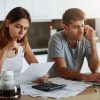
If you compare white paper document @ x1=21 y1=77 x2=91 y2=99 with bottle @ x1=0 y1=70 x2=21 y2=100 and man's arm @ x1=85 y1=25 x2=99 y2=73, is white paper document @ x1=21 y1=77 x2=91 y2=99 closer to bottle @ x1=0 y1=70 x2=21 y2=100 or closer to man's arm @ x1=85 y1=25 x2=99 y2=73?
bottle @ x1=0 y1=70 x2=21 y2=100

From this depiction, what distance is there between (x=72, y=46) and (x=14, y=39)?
528 millimetres

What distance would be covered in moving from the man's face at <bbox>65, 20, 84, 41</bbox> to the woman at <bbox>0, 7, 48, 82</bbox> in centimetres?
35

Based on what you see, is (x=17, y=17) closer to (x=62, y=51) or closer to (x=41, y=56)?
(x=62, y=51)

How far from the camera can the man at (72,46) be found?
7.38 feet

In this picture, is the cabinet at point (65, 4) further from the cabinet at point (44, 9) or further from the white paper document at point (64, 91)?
the white paper document at point (64, 91)

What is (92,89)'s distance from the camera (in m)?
1.79

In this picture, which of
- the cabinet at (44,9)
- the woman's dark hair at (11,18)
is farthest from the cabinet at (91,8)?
the woman's dark hair at (11,18)

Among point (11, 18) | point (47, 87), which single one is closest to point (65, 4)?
point (11, 18)

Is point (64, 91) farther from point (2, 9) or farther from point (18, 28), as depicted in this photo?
point (2, 9)

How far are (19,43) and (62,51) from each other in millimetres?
350

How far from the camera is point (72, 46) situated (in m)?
2.41

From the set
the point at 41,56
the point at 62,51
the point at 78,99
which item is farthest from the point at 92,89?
the point at 41,56

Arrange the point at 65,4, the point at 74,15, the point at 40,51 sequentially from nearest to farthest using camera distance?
the point at 74,15, the point at 40,51, the point at 65,4

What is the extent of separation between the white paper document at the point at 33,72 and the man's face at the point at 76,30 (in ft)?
1.49
